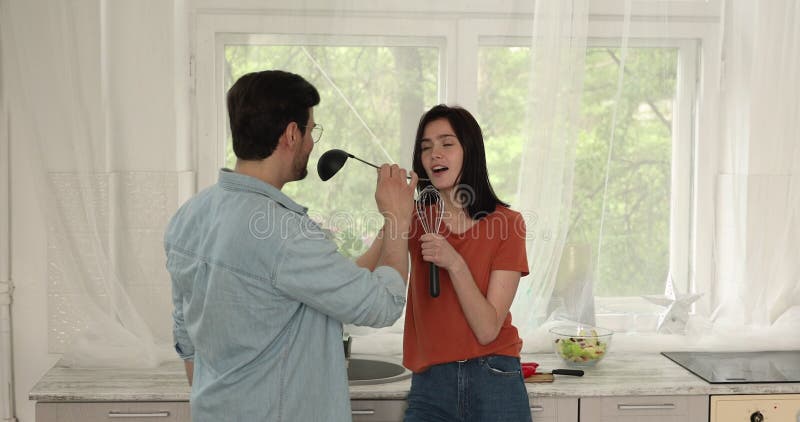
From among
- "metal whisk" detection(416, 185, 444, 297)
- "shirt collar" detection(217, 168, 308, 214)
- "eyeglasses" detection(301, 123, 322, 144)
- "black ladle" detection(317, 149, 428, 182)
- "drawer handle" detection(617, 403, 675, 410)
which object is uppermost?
"eyeglasses" detection(301, 123, 322, 144)

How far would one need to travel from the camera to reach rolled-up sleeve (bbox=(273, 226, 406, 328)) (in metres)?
1.63

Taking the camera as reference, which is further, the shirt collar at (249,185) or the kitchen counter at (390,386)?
the kitchen counter at (390,386)

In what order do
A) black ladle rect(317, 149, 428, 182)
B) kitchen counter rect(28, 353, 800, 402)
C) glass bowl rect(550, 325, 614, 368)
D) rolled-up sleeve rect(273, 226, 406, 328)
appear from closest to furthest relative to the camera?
rolled-up sleeve rect(273, 226, 406, 328) < black ladle rect(317, 149, 428, 182) < kitchen counter rect(28, 353, 800, 402) < glass bowl rect(550, 325, 614, 368)

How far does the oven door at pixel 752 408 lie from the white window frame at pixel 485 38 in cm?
51

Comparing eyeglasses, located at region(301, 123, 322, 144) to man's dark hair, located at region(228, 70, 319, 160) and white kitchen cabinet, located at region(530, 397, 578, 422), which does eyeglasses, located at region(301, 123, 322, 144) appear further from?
white kitchen cabinet, located at region(530, 397, 578, 422)

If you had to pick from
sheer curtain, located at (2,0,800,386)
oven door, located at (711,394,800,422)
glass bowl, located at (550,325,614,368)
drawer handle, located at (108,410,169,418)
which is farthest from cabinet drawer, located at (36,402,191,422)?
oven door, located at (711,394,800,422)

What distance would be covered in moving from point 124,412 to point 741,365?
6.41ft

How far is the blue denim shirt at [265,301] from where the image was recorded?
1.64 m

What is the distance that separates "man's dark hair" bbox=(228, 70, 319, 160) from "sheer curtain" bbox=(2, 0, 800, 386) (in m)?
1.19

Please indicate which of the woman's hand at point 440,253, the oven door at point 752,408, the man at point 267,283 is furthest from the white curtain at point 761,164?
the man at point 267,283

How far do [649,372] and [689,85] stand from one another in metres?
1.05

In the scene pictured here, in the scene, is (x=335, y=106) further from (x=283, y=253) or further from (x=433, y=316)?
(x=283, y=253)

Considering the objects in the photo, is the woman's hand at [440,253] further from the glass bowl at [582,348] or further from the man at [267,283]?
the glass bowl at [582,348]

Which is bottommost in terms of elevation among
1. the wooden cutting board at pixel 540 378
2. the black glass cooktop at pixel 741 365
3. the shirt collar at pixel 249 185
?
the black glass cooktop at pixel 741 365
